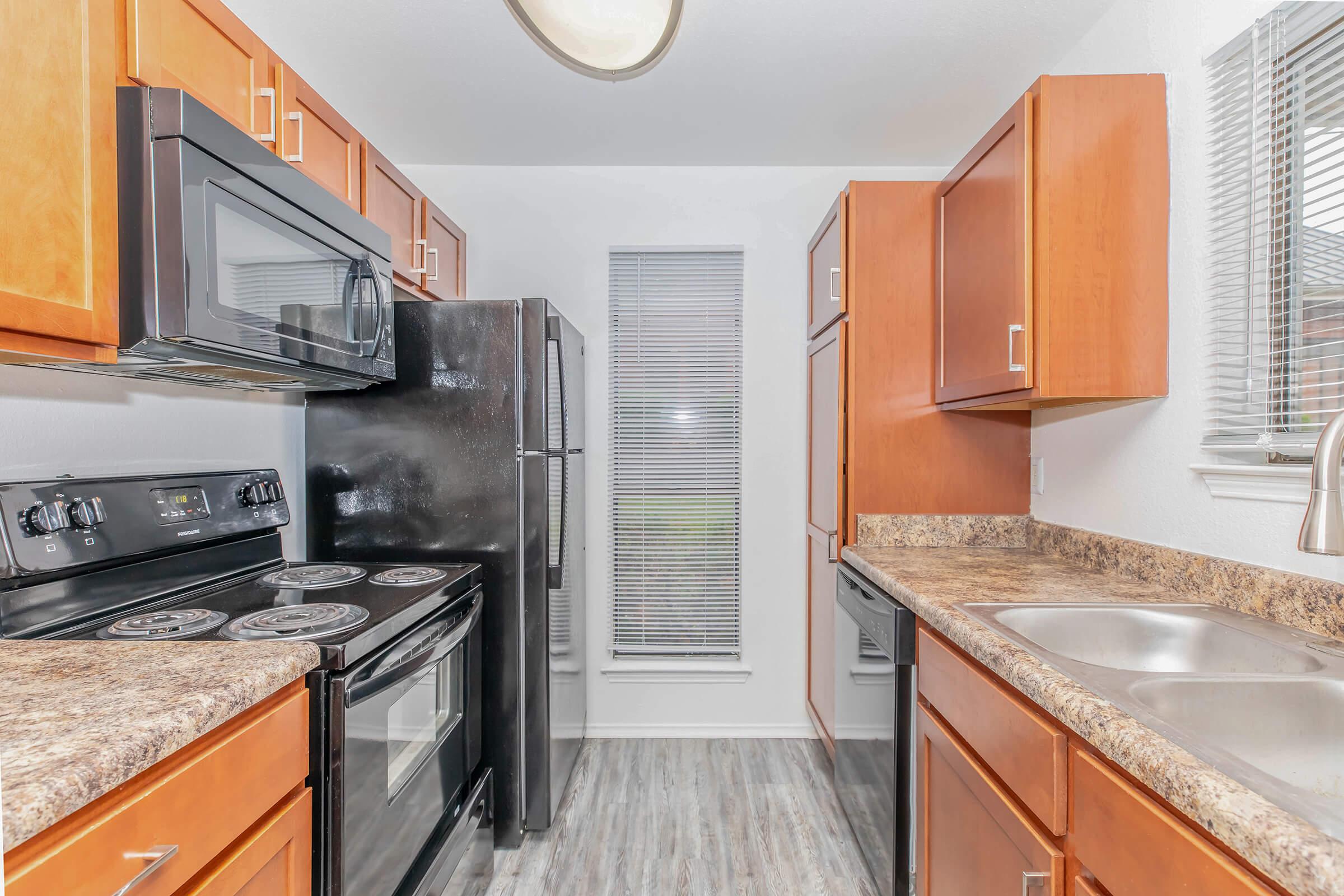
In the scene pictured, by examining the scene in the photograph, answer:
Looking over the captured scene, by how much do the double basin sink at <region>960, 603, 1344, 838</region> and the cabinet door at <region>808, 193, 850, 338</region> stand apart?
125cm

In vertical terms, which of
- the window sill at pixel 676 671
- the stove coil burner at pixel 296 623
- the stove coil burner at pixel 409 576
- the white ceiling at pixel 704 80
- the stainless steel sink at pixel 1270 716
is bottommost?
the window sill at pixel 676 671

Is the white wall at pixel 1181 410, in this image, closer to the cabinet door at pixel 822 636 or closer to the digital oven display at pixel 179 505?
the cabinet door at pixel 822 636

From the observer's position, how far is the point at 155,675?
0.93 metres

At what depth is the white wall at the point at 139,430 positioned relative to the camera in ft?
4.17

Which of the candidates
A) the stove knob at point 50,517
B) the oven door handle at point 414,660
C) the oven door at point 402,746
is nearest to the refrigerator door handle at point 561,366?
the oven door handle at point 414,660

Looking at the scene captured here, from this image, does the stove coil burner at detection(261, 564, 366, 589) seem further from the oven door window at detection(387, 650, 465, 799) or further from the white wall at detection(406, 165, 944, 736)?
the white wall at detection(406, 165, 944, 736)

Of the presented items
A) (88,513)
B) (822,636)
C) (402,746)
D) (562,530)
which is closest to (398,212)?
(562,530)

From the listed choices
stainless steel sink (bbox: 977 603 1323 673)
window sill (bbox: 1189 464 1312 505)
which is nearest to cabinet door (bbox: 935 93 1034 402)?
window sill (bbox: 1189 464 1312 505)

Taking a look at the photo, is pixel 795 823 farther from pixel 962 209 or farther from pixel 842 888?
pixel 962 209

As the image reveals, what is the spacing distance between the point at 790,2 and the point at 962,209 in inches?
30.4

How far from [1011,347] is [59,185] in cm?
191

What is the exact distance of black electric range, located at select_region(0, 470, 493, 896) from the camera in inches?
45.2

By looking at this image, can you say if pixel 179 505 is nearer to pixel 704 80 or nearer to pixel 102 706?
pixel 102 706

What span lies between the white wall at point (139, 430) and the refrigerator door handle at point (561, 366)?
816 mm
